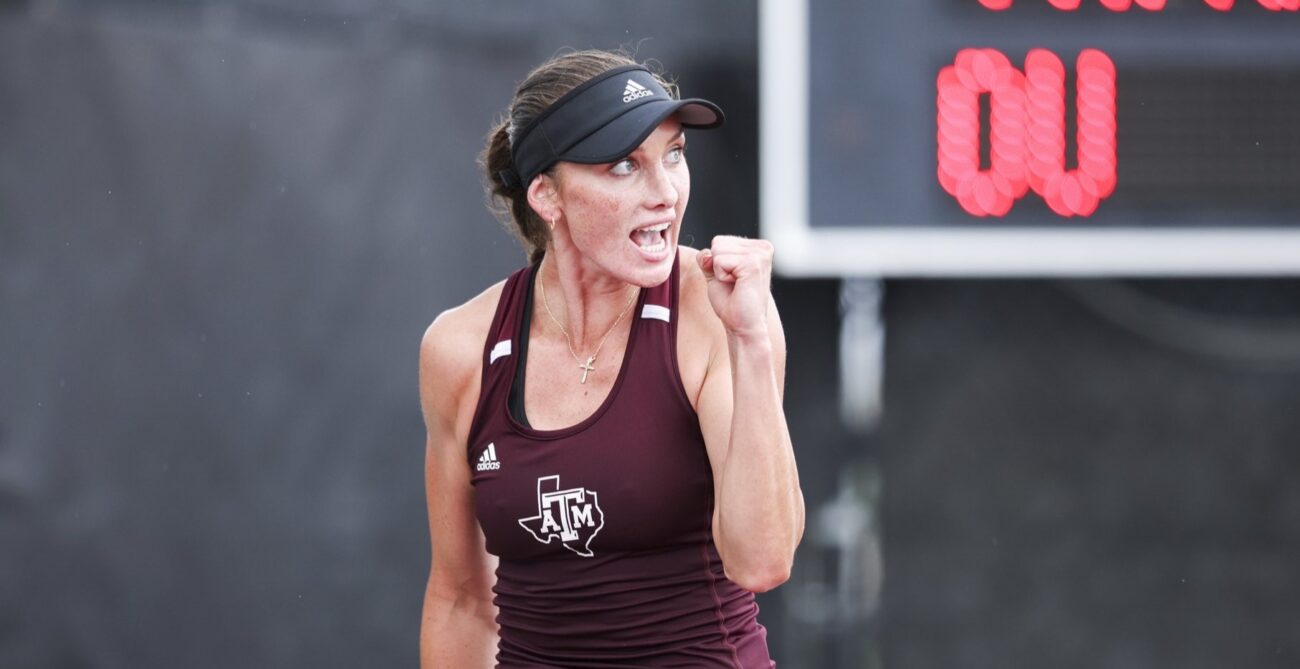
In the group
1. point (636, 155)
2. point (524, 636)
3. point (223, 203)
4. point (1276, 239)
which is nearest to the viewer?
point (636, 155)

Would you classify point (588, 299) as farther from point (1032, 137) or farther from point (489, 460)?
point (1032, 137)

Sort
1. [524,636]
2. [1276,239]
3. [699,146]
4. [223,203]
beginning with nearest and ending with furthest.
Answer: [524,636], [223,203], [1276,239], [699,146]

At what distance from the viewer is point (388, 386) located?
3916mm

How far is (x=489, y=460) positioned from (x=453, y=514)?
0.24 m

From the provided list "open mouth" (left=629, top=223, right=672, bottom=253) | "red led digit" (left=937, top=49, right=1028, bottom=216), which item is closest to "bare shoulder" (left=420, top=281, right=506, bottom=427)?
"open mouth" (left=629, top=223, right=672, bottom=253)

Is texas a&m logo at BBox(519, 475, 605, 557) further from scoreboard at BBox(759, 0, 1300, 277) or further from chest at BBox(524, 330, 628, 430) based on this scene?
scoreboard at BBox(759, 0, 1300, 277)

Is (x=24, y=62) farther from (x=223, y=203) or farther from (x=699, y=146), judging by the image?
(x=699, y=146)

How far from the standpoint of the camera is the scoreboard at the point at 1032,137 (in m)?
3.94

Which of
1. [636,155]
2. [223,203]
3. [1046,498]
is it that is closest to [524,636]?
[636,155]

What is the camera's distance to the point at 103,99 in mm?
3352

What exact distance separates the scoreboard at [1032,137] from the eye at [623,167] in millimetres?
1702

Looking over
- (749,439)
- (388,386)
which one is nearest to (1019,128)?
(388,386)

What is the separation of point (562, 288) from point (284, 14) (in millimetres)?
1650

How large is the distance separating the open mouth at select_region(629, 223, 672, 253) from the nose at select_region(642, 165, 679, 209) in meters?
0.03
